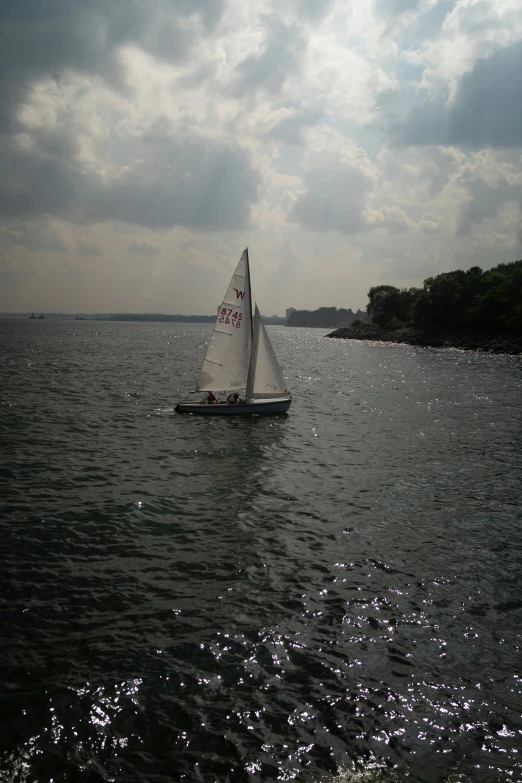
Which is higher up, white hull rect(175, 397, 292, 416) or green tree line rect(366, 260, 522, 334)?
green tree line rect(366, 260, 522, 334)

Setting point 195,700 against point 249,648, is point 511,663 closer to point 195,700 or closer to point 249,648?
point 249,648

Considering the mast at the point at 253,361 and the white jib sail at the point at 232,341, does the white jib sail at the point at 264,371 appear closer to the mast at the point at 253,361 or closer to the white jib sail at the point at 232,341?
the mast at the point at 253,361

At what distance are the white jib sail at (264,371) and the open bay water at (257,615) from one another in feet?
39.7

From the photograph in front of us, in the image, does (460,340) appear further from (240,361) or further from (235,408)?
(235,408)

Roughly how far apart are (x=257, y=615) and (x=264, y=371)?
29.1 meters

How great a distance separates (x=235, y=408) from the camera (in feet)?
128

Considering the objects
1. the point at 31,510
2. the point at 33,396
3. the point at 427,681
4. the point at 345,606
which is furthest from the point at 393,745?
the point at 33,396

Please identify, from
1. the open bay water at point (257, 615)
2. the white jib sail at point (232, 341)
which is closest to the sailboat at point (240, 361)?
the white jib sail at point (232, 341)

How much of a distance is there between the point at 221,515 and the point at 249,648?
321 inches

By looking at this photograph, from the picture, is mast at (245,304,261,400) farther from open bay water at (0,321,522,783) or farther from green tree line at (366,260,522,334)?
green tree line at (366,260,522,334)

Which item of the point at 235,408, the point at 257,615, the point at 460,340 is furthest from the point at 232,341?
the point at 460,340

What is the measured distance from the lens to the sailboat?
128ft

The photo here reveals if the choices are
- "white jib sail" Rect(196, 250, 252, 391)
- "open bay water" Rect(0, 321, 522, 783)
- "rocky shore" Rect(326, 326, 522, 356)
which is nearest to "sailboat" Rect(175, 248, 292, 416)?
"white jib sail" Rect(196, 250, 252, 391)

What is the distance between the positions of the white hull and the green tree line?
102736 mm
